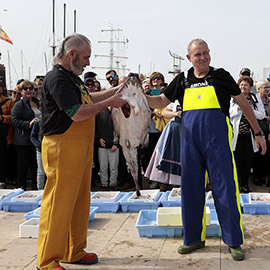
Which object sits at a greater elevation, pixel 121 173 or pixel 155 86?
pixel 155 86

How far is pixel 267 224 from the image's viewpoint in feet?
16.9

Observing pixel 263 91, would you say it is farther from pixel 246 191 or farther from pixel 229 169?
pixel 229 169

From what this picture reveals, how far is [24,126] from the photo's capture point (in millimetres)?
7379

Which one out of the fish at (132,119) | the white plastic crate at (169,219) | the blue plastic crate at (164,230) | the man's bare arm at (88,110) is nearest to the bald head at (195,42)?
the fish at (132,119)

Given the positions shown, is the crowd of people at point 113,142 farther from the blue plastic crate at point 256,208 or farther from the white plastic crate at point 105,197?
the white plastic crate at point 105,197

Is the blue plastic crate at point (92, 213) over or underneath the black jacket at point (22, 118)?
underneath

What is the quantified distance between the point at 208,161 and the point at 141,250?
1160 mm

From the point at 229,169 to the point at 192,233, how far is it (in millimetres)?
769

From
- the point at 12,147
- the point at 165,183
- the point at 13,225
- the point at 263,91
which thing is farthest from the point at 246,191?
the point at 12,147

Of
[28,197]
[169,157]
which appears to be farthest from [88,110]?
[169,157]

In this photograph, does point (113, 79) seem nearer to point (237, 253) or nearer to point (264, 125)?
point (264, 125)

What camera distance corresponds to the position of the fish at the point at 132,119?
12.6 feet

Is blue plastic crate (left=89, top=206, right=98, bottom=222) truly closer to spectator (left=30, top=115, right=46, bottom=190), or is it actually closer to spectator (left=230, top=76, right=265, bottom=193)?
spectator (left=30, top=115, right=46, bottom=190)

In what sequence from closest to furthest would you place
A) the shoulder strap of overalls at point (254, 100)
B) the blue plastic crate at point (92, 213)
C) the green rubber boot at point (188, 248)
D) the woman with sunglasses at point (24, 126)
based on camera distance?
1. the green rubber boot at point (188, 248)
2. the blue plastic crate at point (92, 213)
3. the shoulder strap of overalls at point (254, 100)
4. the woman with sunglasses at point (24, 126)
